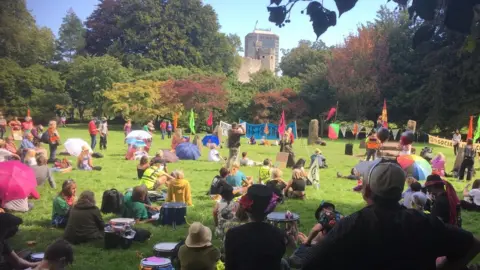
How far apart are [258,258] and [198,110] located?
3680 centimetres

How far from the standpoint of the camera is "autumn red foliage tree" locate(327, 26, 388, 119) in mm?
38344

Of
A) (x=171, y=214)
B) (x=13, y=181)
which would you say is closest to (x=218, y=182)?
(x=171, y=214)

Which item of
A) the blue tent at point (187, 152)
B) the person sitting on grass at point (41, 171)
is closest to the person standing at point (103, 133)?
the blue tent at point (187, 152)

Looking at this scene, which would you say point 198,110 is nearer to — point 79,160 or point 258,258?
point 79,160

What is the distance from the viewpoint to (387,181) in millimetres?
2250

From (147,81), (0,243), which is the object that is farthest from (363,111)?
(0,243)

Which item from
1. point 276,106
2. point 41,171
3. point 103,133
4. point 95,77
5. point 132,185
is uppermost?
point 95,77

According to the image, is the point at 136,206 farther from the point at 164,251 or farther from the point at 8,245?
the point at 8,245

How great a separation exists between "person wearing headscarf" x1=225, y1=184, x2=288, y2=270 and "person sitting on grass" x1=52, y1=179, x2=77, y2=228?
5129mm

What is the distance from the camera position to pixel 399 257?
2127mm

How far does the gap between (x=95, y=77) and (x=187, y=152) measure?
91.6ft

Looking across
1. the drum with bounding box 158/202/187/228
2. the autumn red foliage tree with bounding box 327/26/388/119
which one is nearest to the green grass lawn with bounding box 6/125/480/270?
the drum with bounding box 158/202/187/228

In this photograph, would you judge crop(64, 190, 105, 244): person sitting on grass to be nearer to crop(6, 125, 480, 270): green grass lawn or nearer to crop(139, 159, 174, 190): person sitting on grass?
crop(6, 125, 480, 270): green grass lawn

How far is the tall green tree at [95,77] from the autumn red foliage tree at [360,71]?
20.2 meters
